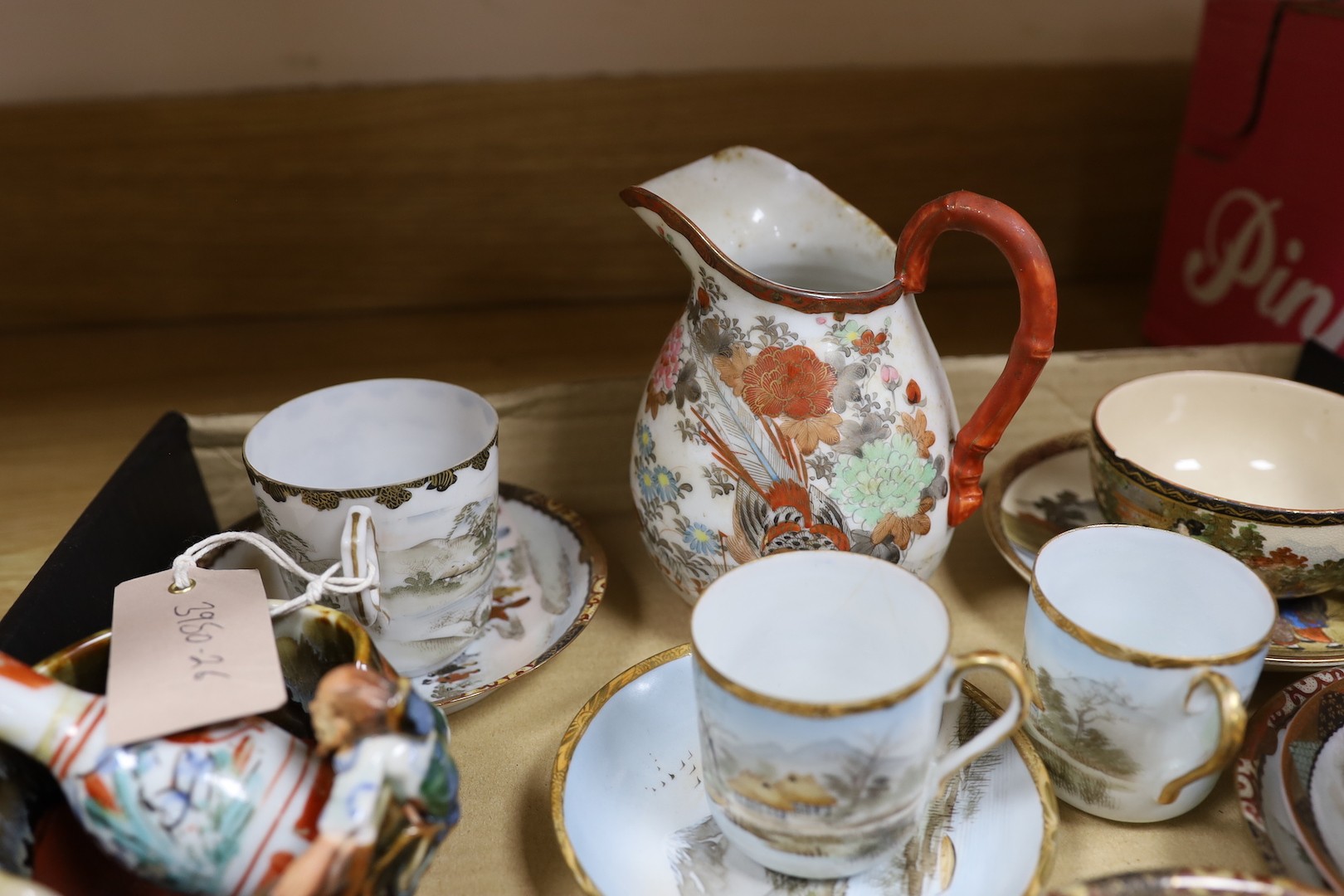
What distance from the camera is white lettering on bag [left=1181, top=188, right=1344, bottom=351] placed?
764 millimetres

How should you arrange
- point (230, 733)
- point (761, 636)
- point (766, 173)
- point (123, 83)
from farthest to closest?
1. point (123, 83)
2. point (766, 173)
3. point (761, 636)
4. point (230, 733)

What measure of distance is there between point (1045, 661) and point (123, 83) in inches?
33.6

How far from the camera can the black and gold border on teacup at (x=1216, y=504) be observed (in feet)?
1.75

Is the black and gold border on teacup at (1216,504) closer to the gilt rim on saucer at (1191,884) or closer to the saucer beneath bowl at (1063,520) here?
the saucer beneath bowl at (1063,520)

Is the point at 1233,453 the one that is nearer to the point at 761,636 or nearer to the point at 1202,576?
the point at 1202,576

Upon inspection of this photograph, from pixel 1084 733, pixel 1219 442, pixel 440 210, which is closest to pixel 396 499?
pixel 1084 733

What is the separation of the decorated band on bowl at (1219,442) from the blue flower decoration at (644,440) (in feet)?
0.93

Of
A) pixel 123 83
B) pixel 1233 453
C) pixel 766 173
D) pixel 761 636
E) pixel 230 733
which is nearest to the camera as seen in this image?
pixel 230 733

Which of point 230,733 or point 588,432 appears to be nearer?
point 230,733

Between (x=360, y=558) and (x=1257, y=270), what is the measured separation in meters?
0.75

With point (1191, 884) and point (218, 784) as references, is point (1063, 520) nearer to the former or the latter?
point (1191, 884)

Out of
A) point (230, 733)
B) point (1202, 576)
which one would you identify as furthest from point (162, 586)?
point (1202, 576)

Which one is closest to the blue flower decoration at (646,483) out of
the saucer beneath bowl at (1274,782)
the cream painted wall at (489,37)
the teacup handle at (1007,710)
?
the teacup handle at (1007,710)

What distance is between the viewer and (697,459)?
1.77 feet
